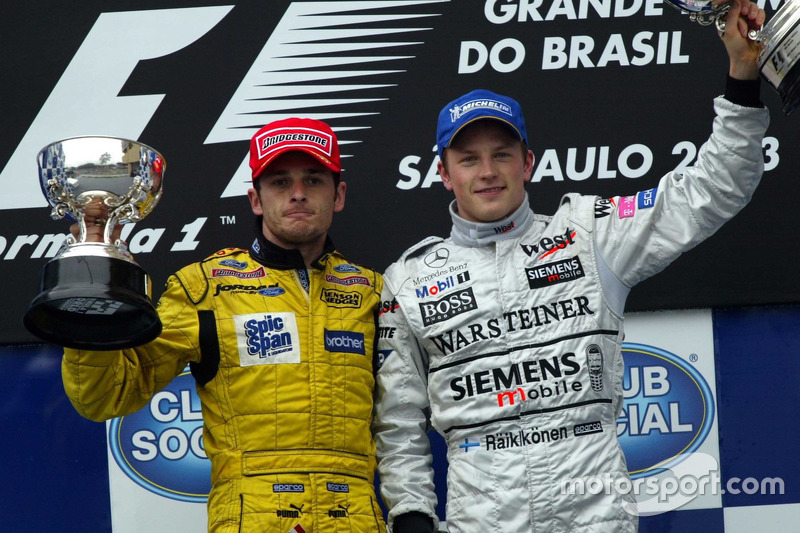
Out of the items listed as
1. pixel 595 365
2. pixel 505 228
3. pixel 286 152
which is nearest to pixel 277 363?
pixel 286 152

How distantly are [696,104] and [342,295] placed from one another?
1366 mm

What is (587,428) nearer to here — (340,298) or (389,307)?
(389,307)

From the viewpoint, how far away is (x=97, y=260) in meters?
1.96

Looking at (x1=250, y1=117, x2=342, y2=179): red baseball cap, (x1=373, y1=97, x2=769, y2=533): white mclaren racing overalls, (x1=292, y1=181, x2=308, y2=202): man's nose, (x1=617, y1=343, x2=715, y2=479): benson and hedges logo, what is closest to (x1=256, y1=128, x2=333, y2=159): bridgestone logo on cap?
(x1=250, y1=117, x2=342, y2=179): red baseball cap

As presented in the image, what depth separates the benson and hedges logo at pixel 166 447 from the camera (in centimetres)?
292

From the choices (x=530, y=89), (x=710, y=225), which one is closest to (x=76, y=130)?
(x=530, y=89)

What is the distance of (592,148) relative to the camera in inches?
116

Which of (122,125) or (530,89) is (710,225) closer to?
(530,89)

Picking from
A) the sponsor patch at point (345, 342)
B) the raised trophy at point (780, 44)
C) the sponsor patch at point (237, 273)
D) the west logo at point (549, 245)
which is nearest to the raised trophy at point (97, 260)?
the sponsor patch at point (237, 273)

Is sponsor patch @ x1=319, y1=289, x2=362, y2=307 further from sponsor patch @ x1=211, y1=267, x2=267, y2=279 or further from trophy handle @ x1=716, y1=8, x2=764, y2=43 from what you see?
trophy handle @ x1=716, y1=8, x2=764, y2=43

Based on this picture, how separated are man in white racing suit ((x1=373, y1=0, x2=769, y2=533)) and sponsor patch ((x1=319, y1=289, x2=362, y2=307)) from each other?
0.29 ft

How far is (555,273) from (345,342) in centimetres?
56

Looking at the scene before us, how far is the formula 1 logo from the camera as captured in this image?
2.97 m

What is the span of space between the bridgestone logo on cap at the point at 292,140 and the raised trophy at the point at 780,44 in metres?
0.94
